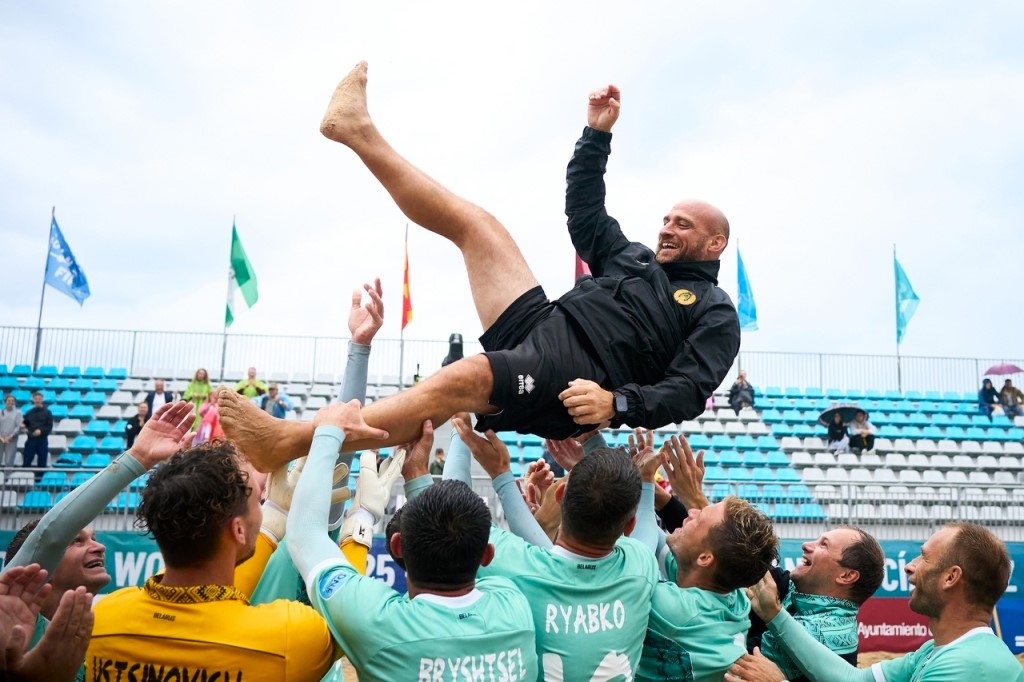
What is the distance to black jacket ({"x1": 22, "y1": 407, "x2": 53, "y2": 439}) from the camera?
1283 centimetres

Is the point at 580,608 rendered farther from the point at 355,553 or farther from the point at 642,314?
the point at 642,314

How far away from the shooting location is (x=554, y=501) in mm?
3656

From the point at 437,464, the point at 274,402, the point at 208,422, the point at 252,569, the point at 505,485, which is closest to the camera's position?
the point at 252,569

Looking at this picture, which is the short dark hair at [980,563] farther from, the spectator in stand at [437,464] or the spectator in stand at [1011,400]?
the spectator in stand at [1011,400]

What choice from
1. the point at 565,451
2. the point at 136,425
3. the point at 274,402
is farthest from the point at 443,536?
the point at 136,425

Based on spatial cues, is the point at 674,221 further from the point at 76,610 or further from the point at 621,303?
the point at 76,610

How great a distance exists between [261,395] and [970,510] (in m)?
9.91

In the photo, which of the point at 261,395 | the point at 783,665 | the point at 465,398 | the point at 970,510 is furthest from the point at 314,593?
the point at 261,395

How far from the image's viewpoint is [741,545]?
2.93m

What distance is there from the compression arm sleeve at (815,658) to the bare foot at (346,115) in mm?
2635

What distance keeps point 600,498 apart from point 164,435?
1.33 meters

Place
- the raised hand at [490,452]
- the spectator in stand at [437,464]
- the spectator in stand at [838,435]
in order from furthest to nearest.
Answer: the spectator in stand at [838,435] < the spectator in stand at [437,464] < the raised hand at [490,452]

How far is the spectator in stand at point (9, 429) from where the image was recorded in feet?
41.1

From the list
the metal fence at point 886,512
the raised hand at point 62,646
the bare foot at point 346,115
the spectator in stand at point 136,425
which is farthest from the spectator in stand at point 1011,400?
the raised hand at point 62,646
